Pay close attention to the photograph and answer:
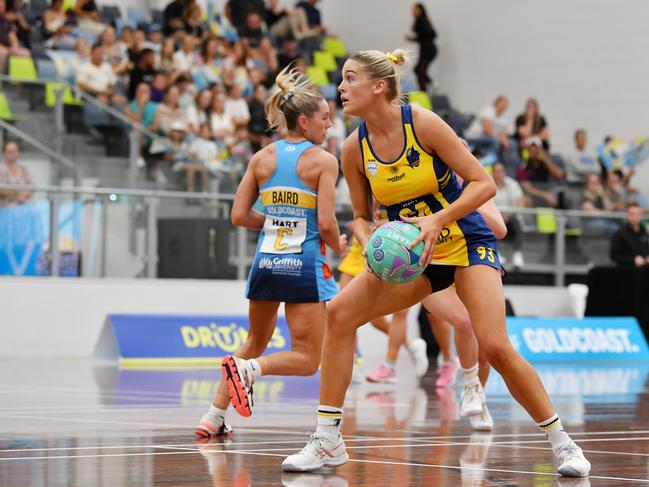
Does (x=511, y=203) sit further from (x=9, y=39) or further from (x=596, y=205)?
(x=9, y=39)

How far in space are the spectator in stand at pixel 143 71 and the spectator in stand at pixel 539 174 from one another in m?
5.61

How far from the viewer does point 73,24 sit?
19.7 meters

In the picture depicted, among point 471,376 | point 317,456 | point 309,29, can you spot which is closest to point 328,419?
point 317,456

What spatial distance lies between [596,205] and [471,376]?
11835 millimetres

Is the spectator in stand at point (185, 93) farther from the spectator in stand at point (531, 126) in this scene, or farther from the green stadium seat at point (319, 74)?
the spectator in stand at point (531, 126)

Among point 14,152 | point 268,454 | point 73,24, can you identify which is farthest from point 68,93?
point 268,454

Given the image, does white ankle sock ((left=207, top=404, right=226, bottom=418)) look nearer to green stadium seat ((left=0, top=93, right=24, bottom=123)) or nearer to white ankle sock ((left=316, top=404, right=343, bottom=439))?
white ankle sock ((left=316, top=404, right=343, bottom=439))

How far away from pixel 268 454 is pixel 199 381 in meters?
5.71

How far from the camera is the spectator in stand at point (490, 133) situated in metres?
21.2

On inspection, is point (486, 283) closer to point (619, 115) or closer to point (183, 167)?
point (183, 167)

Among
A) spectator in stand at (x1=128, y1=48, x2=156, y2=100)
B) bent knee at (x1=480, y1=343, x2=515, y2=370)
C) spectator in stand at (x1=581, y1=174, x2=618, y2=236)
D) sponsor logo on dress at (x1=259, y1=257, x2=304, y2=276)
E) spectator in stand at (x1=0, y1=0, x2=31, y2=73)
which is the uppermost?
spectator in stand at (x1=0, y1=0, x2=31, y2=73)

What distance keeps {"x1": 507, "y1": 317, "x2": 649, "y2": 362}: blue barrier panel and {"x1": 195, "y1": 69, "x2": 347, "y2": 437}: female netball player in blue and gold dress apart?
30.2 feet

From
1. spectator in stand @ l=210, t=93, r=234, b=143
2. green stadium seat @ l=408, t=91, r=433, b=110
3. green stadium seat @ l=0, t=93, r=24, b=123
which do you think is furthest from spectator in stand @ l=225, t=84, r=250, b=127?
green stadium seat @ l=408, t=91, r=433, b=110

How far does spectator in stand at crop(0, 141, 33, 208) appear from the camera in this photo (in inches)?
558
